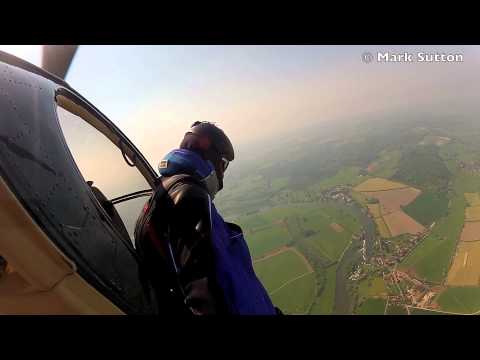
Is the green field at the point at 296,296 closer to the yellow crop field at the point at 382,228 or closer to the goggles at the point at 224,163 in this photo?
the yellow crop field at the point at 382,228

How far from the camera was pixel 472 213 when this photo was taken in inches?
87.1

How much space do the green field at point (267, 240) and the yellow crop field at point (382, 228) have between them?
2.80ft

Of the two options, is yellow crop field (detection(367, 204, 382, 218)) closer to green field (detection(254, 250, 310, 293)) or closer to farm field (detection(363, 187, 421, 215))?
farm field (detection(363, 187, 421, 215))

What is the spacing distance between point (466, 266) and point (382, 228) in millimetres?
706

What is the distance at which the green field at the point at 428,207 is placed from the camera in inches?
96.1

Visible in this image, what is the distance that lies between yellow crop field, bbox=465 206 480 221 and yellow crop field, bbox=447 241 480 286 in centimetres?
24

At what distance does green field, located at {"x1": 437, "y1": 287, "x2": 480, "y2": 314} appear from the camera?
63.3 inches

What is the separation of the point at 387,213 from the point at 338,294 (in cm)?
106

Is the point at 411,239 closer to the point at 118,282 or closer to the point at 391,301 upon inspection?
the point at 391,301

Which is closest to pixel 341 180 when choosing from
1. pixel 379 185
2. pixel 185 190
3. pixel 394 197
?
pixel 379 185

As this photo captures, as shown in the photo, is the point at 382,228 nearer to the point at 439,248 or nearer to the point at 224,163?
the point at 439,248

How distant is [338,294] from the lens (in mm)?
2096

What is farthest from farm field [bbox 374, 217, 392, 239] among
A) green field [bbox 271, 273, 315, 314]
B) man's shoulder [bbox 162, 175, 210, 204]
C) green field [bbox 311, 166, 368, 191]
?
man's shoulder [bbox 162, 175, 210, 204]
